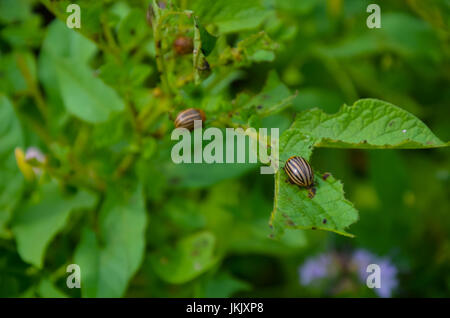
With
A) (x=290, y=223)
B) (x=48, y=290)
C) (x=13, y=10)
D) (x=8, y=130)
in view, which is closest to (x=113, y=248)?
(x=48, y=290)

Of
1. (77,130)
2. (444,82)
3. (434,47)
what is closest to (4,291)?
(77,130)

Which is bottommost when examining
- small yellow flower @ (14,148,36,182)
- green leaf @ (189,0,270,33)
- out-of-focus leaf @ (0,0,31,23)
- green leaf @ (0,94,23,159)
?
small yellow flower @ (14,148,36,182)

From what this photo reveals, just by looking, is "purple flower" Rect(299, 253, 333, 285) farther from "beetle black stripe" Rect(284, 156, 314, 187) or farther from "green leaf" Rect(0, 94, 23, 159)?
"green leaf" Rect(0, 94, 23, 159)

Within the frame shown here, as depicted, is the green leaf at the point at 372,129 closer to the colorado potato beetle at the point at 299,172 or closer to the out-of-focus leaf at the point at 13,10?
the colorado potato beetle at the point at 299,172

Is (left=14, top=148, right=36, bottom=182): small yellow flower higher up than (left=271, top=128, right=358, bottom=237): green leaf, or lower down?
higher up

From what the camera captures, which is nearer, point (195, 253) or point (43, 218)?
point (43, 218)

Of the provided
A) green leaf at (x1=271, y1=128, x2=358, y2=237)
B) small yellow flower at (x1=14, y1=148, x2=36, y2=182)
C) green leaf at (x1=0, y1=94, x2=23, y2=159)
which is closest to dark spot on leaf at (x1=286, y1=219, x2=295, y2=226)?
green leaf at (x1=271, y1=128, x2=358, y2=237)

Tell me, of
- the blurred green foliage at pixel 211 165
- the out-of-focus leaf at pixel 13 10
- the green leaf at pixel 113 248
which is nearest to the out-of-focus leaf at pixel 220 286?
the blurred green foliage at pixel 211 165

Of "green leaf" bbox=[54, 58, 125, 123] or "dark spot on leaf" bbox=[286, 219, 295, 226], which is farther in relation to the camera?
"green leaf" bbox=[54, 58, 125, 123]

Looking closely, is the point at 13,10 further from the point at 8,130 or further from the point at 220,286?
the point at 220,286
